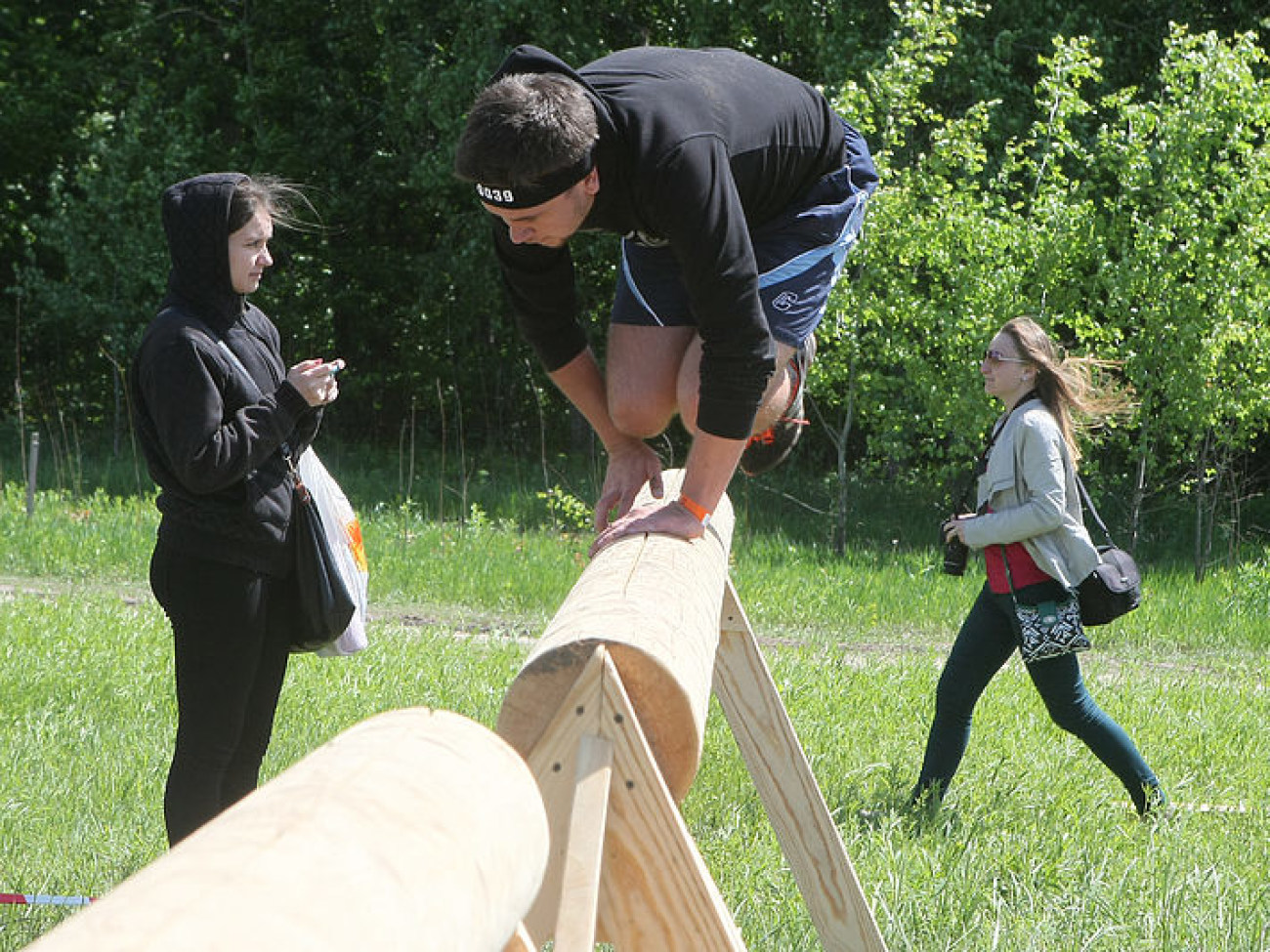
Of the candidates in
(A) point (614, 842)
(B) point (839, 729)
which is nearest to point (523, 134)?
(A) point (614, 842)

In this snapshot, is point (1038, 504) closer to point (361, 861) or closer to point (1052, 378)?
point (1052, 378)

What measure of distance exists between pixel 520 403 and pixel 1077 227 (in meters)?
9.76

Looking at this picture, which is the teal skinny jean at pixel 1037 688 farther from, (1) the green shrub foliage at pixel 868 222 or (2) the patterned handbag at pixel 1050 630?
(1) the green shrub foliage at pixel 868 222

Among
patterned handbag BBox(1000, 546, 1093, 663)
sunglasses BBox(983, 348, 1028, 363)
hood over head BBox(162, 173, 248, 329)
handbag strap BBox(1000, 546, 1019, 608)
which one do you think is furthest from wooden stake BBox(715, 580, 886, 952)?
sunglasses BBox(983, 348, 1028, 363)

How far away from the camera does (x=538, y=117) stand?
2.51 meters

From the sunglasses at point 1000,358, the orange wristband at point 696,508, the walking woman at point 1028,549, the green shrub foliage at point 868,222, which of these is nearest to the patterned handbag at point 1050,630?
the walking woman at point 1028,549

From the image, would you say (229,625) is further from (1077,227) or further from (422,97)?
(422,97)

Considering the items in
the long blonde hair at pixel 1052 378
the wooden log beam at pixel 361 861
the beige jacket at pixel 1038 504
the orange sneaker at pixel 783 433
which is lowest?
the beige jacket at pixel 1038 504

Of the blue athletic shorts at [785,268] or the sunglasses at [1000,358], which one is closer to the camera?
the blue athletic shorts at [785,268]

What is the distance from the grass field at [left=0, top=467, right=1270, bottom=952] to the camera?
3.88 meters

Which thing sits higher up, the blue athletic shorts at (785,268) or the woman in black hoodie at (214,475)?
the blue athletic shorts at (785,268)

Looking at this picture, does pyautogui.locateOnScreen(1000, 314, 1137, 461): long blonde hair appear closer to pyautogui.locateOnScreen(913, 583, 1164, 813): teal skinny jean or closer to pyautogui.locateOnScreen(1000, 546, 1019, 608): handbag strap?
pyautogui.locateOnScreen(1000, 546, 1019, 608): handbag strap

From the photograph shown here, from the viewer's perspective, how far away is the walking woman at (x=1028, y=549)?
494 centimetres

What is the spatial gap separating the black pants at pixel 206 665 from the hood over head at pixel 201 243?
2.06ft
